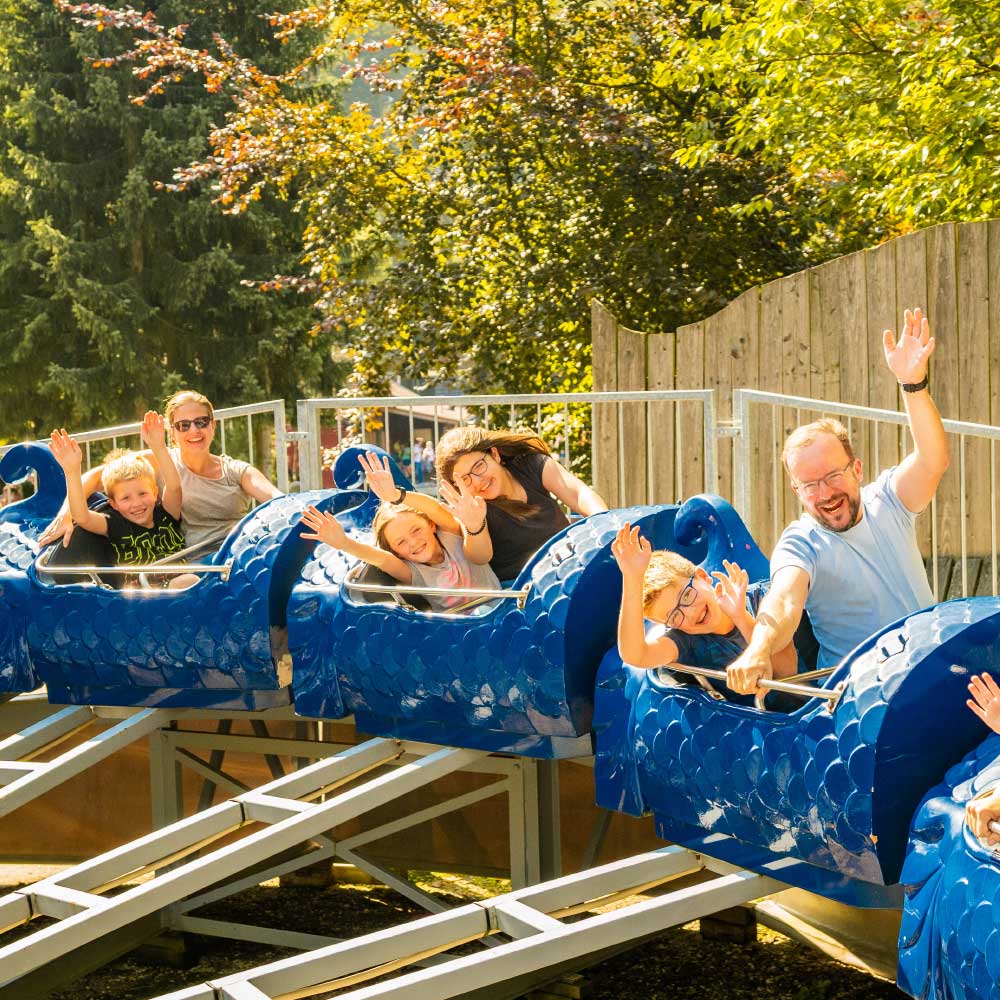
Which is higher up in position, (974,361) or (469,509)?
(974,361)

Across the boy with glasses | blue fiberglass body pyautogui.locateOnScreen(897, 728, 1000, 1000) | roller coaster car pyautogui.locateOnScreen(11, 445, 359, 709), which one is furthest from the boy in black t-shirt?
blue fiberglass body pyautogui.locateOnScreen(897, 728, 1000, 1000)

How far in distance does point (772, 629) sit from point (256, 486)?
8.40 feet

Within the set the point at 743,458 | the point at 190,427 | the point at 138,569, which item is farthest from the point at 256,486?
the point at 743,458

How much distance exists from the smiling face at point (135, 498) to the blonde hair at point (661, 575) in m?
2.22

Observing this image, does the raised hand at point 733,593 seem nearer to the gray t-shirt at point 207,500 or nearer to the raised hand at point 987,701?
the raised hand at point 987,701

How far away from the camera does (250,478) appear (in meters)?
5.10

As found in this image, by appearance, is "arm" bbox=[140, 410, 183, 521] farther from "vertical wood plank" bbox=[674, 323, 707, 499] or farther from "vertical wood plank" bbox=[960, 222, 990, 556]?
"vertical wood plank" bbox=[960, 222, 990, 556]

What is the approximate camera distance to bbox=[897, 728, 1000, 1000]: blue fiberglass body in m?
2.24

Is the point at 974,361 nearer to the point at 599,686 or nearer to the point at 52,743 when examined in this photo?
the point at 599,686

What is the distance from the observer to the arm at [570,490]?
14.0 feet

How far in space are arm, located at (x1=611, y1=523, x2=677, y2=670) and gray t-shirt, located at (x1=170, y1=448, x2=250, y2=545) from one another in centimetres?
229

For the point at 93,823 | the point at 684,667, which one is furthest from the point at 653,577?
the point at 93,823

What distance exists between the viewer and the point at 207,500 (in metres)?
5.08

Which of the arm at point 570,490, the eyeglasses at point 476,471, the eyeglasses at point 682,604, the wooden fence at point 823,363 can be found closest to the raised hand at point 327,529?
the eyeglasses at point 476,471
